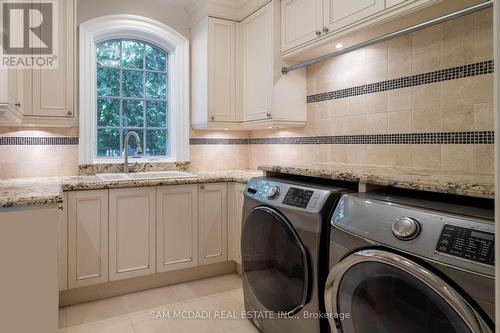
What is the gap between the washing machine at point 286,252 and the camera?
1.58 m

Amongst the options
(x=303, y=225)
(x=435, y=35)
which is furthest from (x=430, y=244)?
(x=435, y=35)

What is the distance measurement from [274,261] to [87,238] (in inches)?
55.0

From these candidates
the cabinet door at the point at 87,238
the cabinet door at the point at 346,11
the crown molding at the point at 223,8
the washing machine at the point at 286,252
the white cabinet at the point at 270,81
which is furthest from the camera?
the crown molding at the point at 223,8

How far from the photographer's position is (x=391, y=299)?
1.22 meters

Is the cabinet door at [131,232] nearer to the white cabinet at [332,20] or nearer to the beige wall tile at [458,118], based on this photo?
the white cabinet at [332,20]

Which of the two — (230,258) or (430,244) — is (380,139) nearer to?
(430,244)

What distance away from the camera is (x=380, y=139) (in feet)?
7.53

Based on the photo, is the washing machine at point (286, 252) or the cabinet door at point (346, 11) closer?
the washing machine at point (286, 252)

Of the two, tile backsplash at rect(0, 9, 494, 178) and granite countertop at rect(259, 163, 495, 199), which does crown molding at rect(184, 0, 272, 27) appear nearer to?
tile backsplash at rect(0, 9, 494, 178)

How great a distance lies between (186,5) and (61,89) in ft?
4.72

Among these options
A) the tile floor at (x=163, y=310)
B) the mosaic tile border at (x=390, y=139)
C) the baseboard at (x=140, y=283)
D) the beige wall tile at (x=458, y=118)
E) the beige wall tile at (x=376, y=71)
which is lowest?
the tile floor at (x=163, y=310)

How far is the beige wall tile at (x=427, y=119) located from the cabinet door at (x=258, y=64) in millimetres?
1154

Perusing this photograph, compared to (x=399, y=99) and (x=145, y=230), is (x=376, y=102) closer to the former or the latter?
(x=399, y=99)

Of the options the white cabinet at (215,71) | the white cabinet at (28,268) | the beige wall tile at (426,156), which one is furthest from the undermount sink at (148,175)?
the beige wall tile at (426,156)
